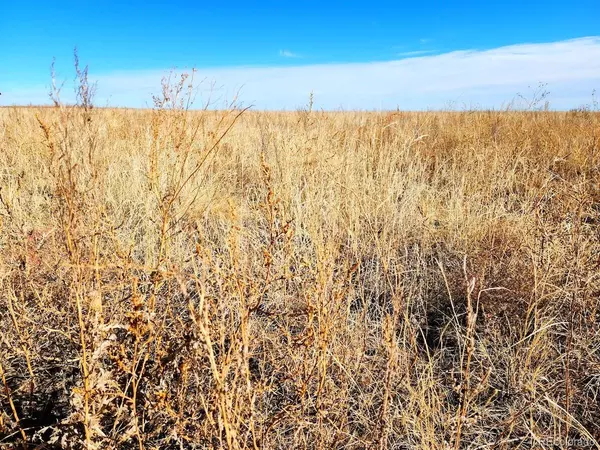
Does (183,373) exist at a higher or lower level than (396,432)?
higher

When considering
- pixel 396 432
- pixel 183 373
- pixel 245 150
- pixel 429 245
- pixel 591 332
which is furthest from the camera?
pixel 245 150

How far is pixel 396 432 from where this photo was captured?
1.50m

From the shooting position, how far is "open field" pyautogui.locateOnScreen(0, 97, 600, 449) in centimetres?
112

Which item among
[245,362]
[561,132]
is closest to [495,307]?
A: [245,362]

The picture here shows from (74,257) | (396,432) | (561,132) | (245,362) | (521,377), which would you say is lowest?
(396,432)

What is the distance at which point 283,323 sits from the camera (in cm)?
188

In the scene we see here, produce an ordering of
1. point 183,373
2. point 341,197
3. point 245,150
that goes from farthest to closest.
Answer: point 245,150
point 341,197
point 183,373

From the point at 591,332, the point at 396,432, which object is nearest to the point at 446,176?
the point at 591,332

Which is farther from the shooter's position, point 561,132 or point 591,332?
point 561,132

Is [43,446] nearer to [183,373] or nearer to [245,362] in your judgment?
[183,373]

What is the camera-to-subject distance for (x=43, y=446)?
1237mm

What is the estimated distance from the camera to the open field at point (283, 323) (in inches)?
44.2

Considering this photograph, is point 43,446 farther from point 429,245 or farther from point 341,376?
point 429,245

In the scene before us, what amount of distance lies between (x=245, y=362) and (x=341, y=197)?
2595 millimetres
